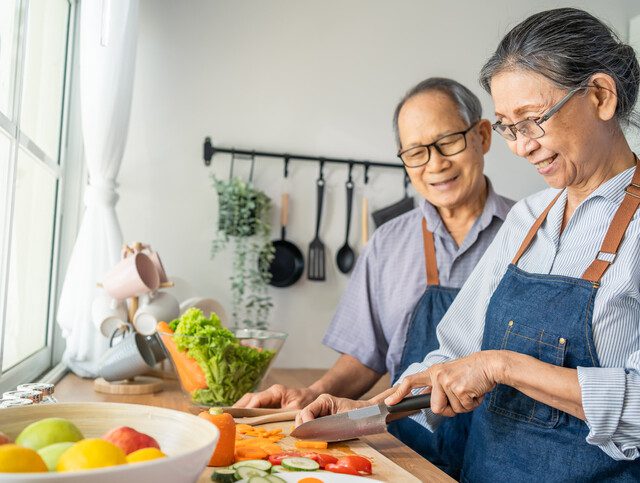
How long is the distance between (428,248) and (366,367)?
352 millimetres

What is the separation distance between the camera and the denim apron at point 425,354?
1549mm

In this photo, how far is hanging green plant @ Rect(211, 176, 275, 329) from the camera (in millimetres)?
2518

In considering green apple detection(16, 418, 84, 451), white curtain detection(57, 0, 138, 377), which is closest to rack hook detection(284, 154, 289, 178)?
white curtain detection(57, 0, 138, 377)

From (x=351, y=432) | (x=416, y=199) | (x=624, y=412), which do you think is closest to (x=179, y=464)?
(x=351, y=432)

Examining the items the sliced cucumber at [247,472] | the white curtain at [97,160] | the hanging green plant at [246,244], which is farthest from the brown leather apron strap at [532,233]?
the hanging green plant at [246,244]

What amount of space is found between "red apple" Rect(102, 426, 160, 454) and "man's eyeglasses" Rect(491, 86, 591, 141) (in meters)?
0.80

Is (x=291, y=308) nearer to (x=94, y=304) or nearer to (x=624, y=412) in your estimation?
(x=94, y=304)

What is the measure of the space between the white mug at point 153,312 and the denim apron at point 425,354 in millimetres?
640

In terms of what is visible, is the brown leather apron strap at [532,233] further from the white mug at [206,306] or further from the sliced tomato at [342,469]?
the white mug at [206,306]

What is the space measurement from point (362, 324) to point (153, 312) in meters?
0.57

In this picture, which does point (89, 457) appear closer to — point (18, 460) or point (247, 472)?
point (18, 460)

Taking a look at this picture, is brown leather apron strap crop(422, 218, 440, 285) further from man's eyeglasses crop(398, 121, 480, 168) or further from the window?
the window

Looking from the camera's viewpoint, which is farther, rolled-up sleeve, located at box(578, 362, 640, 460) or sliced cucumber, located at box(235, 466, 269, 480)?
rolled-up sleeve, located at box(578, 362, 640, 460)

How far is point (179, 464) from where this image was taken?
1.85ft
